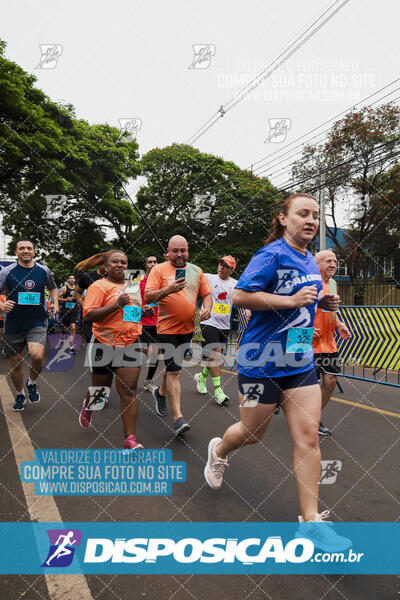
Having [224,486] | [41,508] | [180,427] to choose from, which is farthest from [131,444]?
[41,508]

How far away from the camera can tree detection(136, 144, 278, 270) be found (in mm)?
29719

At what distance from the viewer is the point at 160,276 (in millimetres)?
4625

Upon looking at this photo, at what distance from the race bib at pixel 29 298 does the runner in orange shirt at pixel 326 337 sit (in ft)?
11.3

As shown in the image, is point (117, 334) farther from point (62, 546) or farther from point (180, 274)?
point (62, 546)

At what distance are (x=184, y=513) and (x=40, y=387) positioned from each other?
4949 millimetres

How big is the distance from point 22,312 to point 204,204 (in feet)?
91.0

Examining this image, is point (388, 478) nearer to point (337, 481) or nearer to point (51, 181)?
point (337, 481)

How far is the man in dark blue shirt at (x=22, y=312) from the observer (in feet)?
18.2

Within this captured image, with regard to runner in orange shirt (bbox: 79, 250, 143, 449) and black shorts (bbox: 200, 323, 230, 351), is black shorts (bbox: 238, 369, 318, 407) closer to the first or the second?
runner in orange shirt (bbox: 79, 250, 143, 449)

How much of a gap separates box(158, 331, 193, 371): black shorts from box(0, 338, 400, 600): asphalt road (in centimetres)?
73

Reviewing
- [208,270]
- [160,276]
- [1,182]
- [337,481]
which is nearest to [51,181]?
[1,182]

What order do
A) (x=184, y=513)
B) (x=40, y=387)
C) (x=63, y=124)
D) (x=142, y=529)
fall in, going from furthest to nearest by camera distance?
(x=63, y=124), (x=40, y=387), (x=184, y=513), (x=142, y=529)

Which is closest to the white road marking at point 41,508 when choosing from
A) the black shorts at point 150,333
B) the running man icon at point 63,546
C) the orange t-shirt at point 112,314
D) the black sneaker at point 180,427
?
the running man icon at point 63,546

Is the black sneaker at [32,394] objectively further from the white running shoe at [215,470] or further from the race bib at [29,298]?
the white running shoe at [215,470]
